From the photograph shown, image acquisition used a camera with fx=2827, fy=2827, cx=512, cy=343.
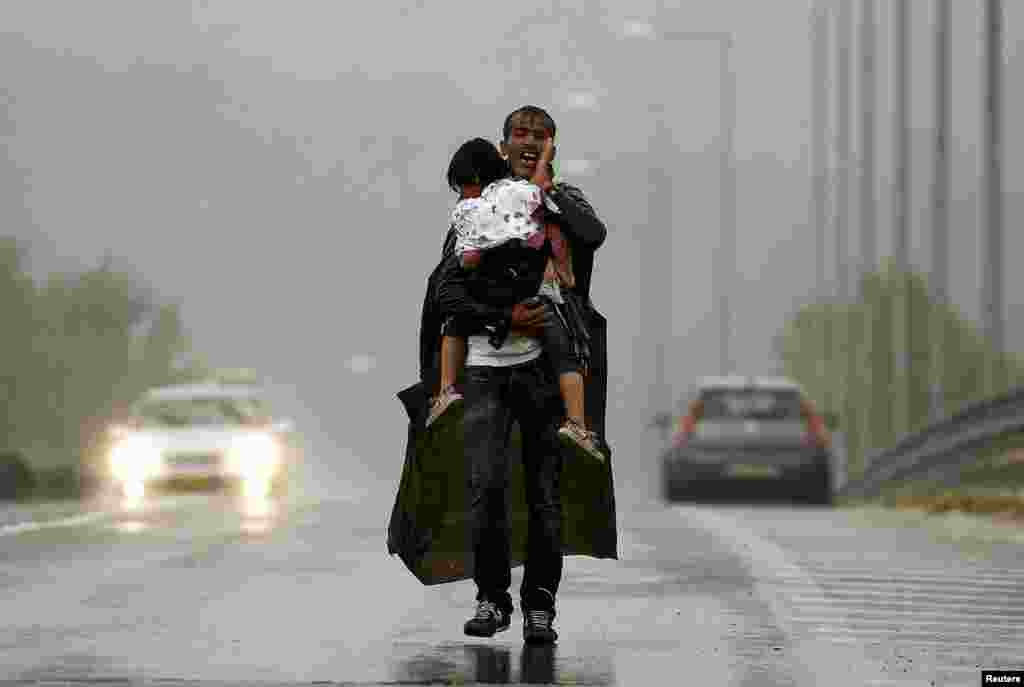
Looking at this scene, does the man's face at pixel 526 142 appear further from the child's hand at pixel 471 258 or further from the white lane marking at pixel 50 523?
the white lane marking at pixel 50 523

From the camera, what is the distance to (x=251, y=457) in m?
31.6

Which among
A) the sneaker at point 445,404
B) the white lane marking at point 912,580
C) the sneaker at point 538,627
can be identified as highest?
the sneaker at point 445,404

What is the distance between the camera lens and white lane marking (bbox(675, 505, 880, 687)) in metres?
9.63

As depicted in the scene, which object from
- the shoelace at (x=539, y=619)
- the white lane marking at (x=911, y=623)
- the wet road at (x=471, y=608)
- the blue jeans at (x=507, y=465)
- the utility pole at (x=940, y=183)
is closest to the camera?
the wet road at (x=471, y=608)

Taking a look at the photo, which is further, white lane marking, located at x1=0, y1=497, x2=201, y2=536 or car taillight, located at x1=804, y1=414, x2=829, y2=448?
car taillight, located at x1=804, y1=414, x2=829, y2=448

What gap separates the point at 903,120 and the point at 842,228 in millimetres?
15794

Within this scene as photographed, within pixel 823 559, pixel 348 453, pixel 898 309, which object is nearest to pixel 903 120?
pixel 898 309

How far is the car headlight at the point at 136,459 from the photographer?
3130 cm

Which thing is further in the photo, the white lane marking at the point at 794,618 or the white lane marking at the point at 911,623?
the white lane marking at the point at 911,623

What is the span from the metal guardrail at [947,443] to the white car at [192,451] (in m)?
7.67

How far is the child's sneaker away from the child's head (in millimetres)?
936

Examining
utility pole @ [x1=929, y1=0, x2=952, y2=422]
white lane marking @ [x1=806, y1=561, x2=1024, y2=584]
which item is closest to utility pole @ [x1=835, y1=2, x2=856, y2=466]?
utility pole @ [x1=929, y1=0, x2=952, y2=422]

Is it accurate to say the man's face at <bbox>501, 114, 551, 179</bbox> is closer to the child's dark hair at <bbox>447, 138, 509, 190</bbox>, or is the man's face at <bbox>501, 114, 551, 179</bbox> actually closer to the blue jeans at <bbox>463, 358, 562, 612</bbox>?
the child's dark hair at <bbox>447, 138, 509, 190</bbox>

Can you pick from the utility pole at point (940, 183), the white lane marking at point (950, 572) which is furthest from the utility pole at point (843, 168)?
the white lane marking at point (950, 572)
